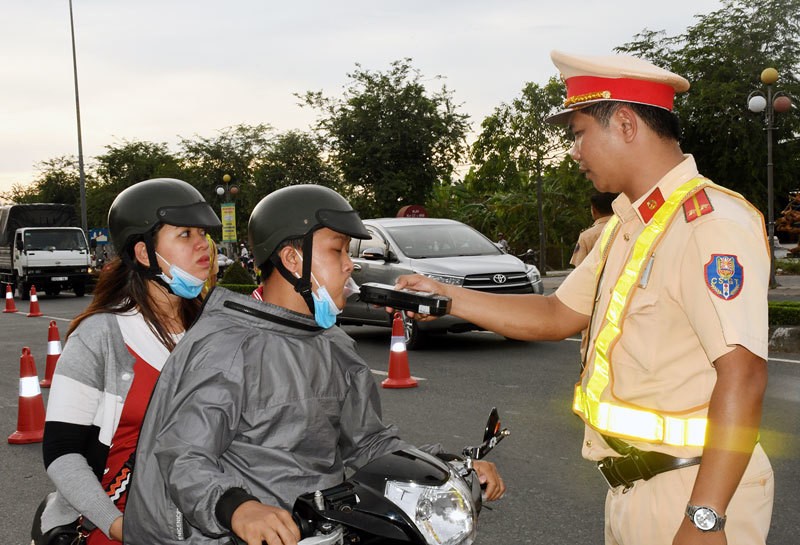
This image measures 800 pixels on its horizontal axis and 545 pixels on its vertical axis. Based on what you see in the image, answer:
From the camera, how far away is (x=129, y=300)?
2895 millimetres

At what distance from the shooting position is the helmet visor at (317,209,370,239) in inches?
88.0

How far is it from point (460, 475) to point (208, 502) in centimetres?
55

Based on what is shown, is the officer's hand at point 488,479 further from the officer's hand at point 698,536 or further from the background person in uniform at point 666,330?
the officer's hand at point 698,536

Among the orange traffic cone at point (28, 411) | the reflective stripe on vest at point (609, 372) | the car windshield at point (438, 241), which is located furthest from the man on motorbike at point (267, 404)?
the car windshield at point (438, 241)

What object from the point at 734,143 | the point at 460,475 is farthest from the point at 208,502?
the point at 734,143

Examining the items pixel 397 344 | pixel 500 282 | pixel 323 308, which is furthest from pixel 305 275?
pixel 500 282

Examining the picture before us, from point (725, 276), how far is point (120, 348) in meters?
1.74

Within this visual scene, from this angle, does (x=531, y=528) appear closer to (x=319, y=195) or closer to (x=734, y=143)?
(x=319, y=195)

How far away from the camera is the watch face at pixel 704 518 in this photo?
1903mm

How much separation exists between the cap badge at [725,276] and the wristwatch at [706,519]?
460 mm

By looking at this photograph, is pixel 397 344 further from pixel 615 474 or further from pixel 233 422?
pixel 233 422

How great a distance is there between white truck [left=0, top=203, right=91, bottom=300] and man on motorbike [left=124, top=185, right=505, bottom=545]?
26470 mm

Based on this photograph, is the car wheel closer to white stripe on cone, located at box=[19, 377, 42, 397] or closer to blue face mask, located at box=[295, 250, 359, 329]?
white stripe on cone, located at box=[19, 377, 42, 397]

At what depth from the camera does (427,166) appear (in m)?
28.8
